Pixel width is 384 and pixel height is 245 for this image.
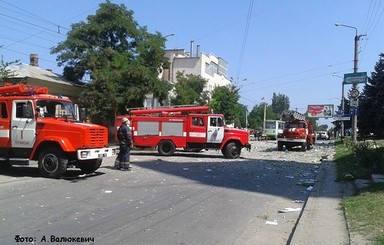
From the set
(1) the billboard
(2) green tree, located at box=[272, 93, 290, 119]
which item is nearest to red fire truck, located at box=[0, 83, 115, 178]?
(1) the billboard

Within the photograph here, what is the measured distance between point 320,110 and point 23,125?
290 feet

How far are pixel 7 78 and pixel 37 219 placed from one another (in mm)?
17334

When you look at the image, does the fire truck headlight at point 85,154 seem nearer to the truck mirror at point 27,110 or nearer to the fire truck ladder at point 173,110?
the truck mirror at point 27,110

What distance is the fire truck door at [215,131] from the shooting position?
80.0ft

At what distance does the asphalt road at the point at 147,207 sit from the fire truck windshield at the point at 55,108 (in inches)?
78.1

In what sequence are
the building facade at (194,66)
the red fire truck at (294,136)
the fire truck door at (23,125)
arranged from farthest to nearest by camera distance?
the building facade at (194,66), the red fire truck at (294,136), the fire truck door at (23,125)

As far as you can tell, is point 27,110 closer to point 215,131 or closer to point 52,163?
point 52,163

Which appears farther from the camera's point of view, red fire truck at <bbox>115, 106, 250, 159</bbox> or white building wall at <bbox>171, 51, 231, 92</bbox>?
white building wall at <bbox>171, 51, 231, 92</bbox>

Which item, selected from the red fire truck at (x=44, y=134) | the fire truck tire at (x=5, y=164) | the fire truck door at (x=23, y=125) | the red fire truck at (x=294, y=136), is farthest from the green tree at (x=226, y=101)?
the fire truck door at (x=23, y=125)

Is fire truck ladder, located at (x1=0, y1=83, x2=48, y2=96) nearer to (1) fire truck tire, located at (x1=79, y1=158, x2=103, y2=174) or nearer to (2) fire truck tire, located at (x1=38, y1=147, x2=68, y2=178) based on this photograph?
(2) fire truck tire, located at (x1=38, y1=147, x2=68, y2=178)

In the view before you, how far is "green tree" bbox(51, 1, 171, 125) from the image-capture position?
3086 cm

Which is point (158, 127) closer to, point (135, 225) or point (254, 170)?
point (254, 170)

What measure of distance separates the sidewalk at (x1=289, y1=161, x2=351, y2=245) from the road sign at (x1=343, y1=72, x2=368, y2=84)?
43.0 feet

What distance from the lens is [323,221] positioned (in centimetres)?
798
